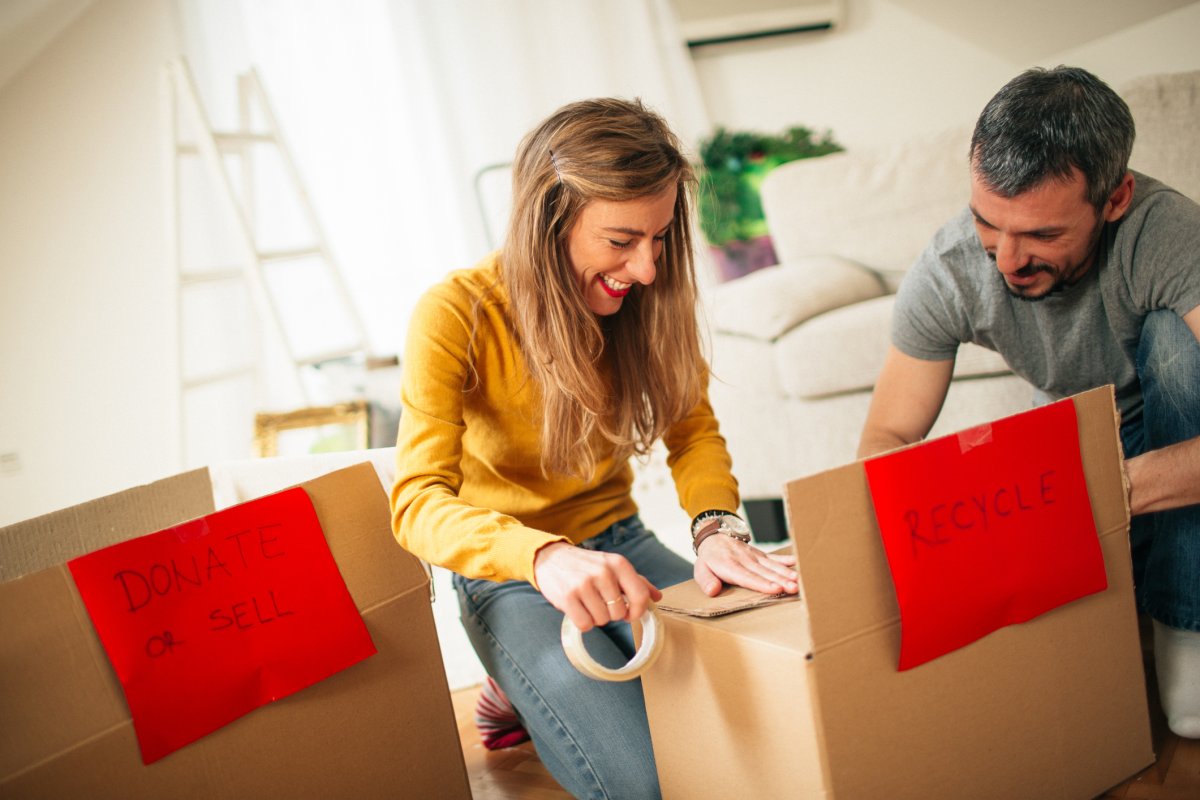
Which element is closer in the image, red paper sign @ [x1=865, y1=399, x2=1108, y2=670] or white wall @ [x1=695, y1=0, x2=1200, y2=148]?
red paper sign @ [x1=865, y1=399, x2=1108, y2=670]

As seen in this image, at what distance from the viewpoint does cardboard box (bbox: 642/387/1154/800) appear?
0.68 metres

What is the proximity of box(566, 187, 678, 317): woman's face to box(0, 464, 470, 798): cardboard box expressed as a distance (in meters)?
0.34

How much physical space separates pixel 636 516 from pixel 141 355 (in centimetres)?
196

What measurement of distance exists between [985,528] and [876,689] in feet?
0.52

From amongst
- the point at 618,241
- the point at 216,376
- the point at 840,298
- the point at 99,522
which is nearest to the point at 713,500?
the point at 618,241

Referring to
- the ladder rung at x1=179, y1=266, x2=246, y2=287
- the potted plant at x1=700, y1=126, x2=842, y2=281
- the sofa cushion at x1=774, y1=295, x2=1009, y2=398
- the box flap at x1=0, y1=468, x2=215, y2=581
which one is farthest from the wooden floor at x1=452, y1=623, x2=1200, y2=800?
the potted plant at x1=700, y1=126, x2=842, y2=281

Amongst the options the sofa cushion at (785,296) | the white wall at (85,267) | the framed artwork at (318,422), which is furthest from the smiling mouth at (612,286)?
the white wall at (85,267)

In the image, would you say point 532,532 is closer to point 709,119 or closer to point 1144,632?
point 1144,632

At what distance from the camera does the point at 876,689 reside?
2.32 feet

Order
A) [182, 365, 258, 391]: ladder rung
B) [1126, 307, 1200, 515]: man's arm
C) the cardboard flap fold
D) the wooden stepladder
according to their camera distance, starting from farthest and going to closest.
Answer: the wooden stepladder < [182, 365, 258, 391]: ladder rung < [1126, 307, 1200, 515]: man's arm < the cardboard flap fold

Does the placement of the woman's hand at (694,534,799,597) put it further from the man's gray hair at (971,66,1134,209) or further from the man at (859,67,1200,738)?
the man's gray hair at (971,66,1134,209)

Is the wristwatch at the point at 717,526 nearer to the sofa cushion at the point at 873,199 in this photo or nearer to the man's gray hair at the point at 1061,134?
the man's gray hair at the point at 1061,134

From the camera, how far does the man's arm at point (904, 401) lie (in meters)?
1.20

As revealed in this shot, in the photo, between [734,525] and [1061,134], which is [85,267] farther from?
[1061,134]
